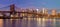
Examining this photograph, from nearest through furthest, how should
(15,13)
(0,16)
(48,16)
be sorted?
(48,16), (0,16), (15,13)

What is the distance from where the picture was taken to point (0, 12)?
6.77 metres

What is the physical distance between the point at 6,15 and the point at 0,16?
12.0 inches

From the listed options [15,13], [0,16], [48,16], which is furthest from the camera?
[15,13]

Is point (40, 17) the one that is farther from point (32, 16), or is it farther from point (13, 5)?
point (13, 5)

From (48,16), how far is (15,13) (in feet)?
5.96

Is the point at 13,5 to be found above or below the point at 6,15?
above

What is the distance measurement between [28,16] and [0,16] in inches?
51.4

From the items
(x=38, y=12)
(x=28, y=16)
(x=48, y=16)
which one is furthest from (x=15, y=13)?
(x=48, y=16)

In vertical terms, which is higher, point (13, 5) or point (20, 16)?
point (13, 5)

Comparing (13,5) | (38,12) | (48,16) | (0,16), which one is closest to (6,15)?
(0,16)

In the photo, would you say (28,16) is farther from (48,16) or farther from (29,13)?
(48,16)

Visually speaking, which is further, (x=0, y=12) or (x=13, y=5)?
(x=13, y=5)

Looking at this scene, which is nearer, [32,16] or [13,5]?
[32,16]

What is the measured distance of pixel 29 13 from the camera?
23.9ft
